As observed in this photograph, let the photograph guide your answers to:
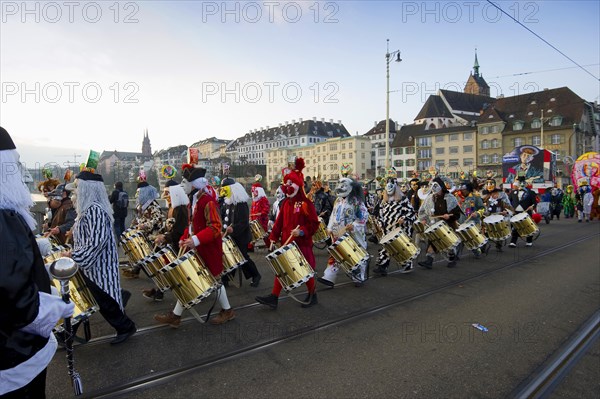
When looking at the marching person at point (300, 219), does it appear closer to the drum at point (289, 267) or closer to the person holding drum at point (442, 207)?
the drum at point (289, 267)

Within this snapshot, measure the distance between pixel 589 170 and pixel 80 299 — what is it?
80.9ft

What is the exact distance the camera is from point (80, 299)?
378cm

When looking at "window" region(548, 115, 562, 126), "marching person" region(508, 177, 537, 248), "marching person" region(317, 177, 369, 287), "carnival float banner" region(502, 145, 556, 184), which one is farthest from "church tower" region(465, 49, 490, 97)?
"marching person" region(317, 177, 369, 287)

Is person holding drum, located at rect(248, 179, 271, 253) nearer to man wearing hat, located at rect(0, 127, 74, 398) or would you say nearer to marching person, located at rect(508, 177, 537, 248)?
marching person, located at rect(508, 177, 537, 248)

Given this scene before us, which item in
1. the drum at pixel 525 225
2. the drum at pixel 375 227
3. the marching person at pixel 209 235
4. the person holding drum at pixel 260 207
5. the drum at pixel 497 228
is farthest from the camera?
the drum at pixel 375 227

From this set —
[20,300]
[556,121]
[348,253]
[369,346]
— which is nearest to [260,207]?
[348,253]

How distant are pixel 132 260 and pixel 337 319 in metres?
3.85

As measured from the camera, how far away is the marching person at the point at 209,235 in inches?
183

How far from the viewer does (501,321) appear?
4.98 metres

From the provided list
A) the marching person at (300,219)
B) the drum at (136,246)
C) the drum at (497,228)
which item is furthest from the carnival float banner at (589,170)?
the drum at (136,246)

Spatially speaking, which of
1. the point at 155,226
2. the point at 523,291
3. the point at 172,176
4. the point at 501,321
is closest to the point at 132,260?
the point at 155,226

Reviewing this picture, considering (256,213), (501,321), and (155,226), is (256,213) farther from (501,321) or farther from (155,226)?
(501,321)

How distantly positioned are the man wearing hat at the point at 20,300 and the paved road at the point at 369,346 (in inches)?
62.9

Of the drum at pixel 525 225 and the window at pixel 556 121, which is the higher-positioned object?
the window at pixel 556 121
